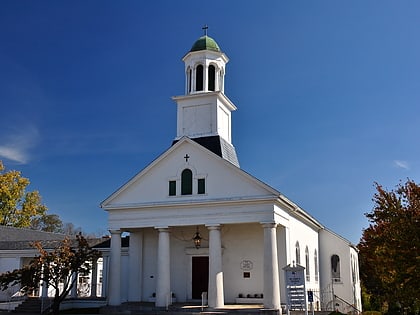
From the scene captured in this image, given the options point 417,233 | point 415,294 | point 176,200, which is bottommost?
point 415,294

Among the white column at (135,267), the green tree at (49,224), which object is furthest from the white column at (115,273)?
the green tree at (49,224)

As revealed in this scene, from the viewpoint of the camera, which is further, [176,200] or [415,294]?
[176,200]

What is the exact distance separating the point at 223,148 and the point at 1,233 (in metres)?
21.8

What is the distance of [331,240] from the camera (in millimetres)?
37281

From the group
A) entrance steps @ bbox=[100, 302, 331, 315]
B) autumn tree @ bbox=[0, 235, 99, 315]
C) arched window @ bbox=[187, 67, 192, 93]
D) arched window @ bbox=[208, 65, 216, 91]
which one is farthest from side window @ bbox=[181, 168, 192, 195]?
arched window @ bbox=[208, 65, 216, 91]

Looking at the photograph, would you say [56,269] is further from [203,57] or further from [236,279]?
[203,57]

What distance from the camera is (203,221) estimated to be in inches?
997

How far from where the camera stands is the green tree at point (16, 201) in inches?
2045

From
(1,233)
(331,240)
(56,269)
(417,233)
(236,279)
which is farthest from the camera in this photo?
(1,233)

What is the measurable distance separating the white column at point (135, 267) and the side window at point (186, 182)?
491 cm

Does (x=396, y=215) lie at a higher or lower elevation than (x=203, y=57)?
lower

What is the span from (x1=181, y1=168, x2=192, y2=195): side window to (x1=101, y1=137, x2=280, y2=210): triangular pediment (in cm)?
16

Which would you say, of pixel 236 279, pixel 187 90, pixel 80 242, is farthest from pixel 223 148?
pixel 80 242

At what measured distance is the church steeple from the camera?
29844mm
